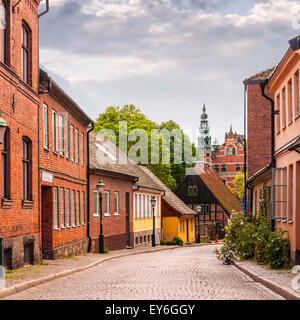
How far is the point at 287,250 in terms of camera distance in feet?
62.4

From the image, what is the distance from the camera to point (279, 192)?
2173 centimetres

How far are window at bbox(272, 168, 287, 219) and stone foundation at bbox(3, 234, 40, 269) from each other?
23.9ft

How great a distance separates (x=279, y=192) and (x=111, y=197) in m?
15.8

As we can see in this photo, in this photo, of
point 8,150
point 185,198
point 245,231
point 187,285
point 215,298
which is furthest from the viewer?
point 185,198

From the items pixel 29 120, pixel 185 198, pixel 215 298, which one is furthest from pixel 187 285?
pixel 185 198

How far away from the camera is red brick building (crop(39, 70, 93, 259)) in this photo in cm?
2262

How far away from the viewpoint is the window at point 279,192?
20891 millimetres

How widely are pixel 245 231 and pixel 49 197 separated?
Answer: 6766mm

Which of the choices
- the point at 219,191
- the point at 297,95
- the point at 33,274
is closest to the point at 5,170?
the point at 33,274

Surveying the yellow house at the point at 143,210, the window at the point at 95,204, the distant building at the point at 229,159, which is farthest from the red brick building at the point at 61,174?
the distant building at the point at 229,159

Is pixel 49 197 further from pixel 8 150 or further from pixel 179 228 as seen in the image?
pixel 179 228

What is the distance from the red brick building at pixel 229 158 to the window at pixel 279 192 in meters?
105

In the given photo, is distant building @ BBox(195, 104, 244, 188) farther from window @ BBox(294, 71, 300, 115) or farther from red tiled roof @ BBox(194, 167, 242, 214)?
window @ BBox(294, 71, 300, 115)
